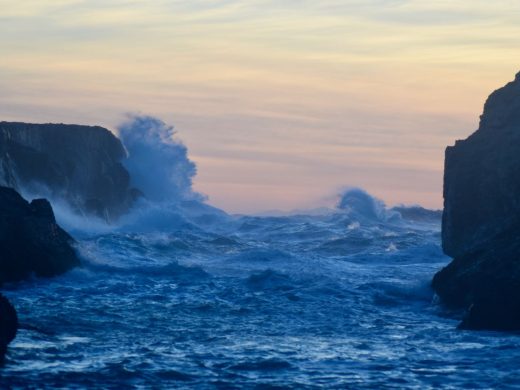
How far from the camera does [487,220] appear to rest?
38.5 m

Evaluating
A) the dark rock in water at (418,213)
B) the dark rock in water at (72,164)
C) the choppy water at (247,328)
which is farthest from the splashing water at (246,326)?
the dark rock in water at (418,213)

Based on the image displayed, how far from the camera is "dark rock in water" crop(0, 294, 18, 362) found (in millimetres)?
23156

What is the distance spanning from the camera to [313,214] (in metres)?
106

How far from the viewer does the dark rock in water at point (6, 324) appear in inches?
912

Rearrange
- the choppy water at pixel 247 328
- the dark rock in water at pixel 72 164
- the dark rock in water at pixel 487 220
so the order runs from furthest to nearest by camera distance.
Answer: the dark rock in water at pixel 72 164 → the dark rock in water at pixel 487 220 → the choppy water at pixel 247 328

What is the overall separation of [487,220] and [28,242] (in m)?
14.4

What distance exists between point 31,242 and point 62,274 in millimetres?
1780

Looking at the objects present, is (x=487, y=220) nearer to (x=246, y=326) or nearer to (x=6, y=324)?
(x=246, y=326)

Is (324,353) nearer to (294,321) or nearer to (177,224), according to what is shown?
(294,321)

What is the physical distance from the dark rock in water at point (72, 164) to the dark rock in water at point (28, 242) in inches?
1099

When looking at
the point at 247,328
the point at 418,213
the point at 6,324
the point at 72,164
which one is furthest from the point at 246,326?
the point at 418,213

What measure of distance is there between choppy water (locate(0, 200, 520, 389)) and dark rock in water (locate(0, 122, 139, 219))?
2631cm

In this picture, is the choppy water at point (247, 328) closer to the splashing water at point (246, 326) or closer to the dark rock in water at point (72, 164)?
the splashing water at point (246, 326)

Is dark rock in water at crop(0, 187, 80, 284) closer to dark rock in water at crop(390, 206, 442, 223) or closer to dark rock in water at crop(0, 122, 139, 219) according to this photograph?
dark rock in water at crop(0, 122, 139, 219)
